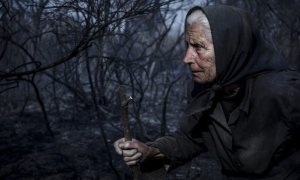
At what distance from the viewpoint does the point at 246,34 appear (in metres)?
2.24

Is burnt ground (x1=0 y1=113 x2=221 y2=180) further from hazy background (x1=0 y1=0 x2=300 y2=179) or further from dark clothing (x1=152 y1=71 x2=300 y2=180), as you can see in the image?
dark clothing (x1=152 y1=71 x2=300 y2=180)

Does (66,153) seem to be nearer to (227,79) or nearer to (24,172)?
(24,172)

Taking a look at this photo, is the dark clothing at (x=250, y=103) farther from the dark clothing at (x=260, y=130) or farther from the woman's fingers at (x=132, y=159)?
the woman's fingers at (x=132, y=159)

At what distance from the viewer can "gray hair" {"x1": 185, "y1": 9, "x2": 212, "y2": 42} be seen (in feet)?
7.33

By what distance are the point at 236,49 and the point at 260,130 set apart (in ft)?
1.65

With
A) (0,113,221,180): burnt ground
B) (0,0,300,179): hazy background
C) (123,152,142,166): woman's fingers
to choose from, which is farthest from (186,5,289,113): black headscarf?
(0,113,221,180): burnt ground

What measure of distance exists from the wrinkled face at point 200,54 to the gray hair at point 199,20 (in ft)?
0.04

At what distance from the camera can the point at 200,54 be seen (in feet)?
7.47

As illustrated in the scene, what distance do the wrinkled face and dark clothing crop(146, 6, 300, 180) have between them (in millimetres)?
52

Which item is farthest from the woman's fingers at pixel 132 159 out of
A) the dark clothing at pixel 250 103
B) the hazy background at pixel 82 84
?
the hazy background at pixel 82 84

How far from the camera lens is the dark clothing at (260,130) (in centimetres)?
213

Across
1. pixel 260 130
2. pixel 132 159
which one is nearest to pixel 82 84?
pixel 132 159

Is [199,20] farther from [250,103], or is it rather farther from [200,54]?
[250,103]

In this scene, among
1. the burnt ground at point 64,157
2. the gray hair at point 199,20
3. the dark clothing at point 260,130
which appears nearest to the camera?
the dark clothing at point 260,130
